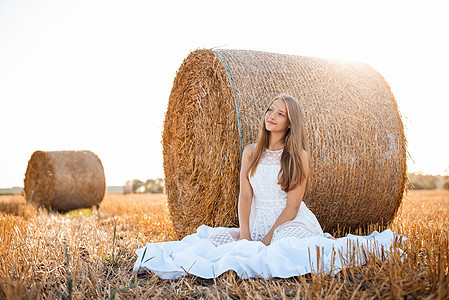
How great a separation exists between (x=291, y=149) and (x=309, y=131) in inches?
19.6

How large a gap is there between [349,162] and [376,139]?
0.43 meters

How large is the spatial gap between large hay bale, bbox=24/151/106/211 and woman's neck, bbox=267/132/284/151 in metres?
5.50

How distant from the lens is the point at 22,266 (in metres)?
2.68

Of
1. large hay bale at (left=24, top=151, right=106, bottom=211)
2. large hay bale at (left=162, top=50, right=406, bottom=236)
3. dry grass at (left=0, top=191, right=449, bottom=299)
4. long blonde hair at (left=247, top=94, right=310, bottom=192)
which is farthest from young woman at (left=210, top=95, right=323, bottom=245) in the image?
large hay bale at (left=24, top=151, right=106, bottom=211)

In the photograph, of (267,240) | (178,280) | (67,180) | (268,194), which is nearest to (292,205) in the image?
(268,194)

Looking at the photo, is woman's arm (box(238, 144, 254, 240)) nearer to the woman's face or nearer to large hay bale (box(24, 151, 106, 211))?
the woman's face

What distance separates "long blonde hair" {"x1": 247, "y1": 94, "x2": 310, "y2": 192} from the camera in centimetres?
318

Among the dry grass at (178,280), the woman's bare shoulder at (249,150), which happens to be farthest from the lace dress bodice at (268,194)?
the dry grass at (178,280)

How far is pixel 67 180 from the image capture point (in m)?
7.74

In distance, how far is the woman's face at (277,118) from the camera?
10.7 ft

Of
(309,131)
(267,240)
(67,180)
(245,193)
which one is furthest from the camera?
(67,180)

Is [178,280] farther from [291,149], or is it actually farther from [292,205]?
[291,149]

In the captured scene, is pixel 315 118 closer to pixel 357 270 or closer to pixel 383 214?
pixel 383 214

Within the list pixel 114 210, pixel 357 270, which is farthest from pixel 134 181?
pixel 357 270
